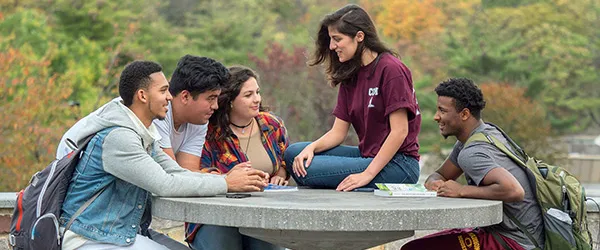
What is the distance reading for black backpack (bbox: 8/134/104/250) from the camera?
394 centimetres

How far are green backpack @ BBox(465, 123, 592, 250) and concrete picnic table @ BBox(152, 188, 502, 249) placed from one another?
1.21 feet

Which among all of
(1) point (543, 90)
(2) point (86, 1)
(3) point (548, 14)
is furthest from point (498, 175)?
(3) point (548, 14)

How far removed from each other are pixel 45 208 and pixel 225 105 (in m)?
1.43

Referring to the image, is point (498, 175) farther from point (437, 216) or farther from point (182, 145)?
point (182, 145)

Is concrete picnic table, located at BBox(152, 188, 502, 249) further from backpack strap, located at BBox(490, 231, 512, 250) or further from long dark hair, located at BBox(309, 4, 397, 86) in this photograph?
long dark hair, located at BBox(309, 4, 397, 86)

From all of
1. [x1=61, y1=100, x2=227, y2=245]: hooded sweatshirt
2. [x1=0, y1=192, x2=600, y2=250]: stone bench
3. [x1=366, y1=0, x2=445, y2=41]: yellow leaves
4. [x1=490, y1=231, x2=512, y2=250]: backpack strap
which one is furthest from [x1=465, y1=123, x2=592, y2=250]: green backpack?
[x1=366, y1=0, x2=445, y2=41]: yellow leaves

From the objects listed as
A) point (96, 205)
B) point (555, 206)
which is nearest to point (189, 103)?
point (96, 205)

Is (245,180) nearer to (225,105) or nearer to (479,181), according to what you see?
(225,105)

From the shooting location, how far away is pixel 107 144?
3973 millimetres

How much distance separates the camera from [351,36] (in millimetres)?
5004

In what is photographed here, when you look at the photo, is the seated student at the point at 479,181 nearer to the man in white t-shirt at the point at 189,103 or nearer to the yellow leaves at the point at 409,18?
the man in white t-shirt at the point at 189,103

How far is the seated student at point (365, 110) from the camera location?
4859mm

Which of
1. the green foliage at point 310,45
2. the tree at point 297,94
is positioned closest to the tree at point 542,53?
the green foliage at point 310,45

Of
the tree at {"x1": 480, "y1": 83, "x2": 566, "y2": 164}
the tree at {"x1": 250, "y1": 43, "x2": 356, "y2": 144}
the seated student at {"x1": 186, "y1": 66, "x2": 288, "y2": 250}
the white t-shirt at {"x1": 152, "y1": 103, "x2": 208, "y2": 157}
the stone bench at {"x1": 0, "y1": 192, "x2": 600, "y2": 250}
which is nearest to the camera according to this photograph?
the white t-shirt at {"x1": 152, "y1": 103, "x2": 208, "y2": 157}
